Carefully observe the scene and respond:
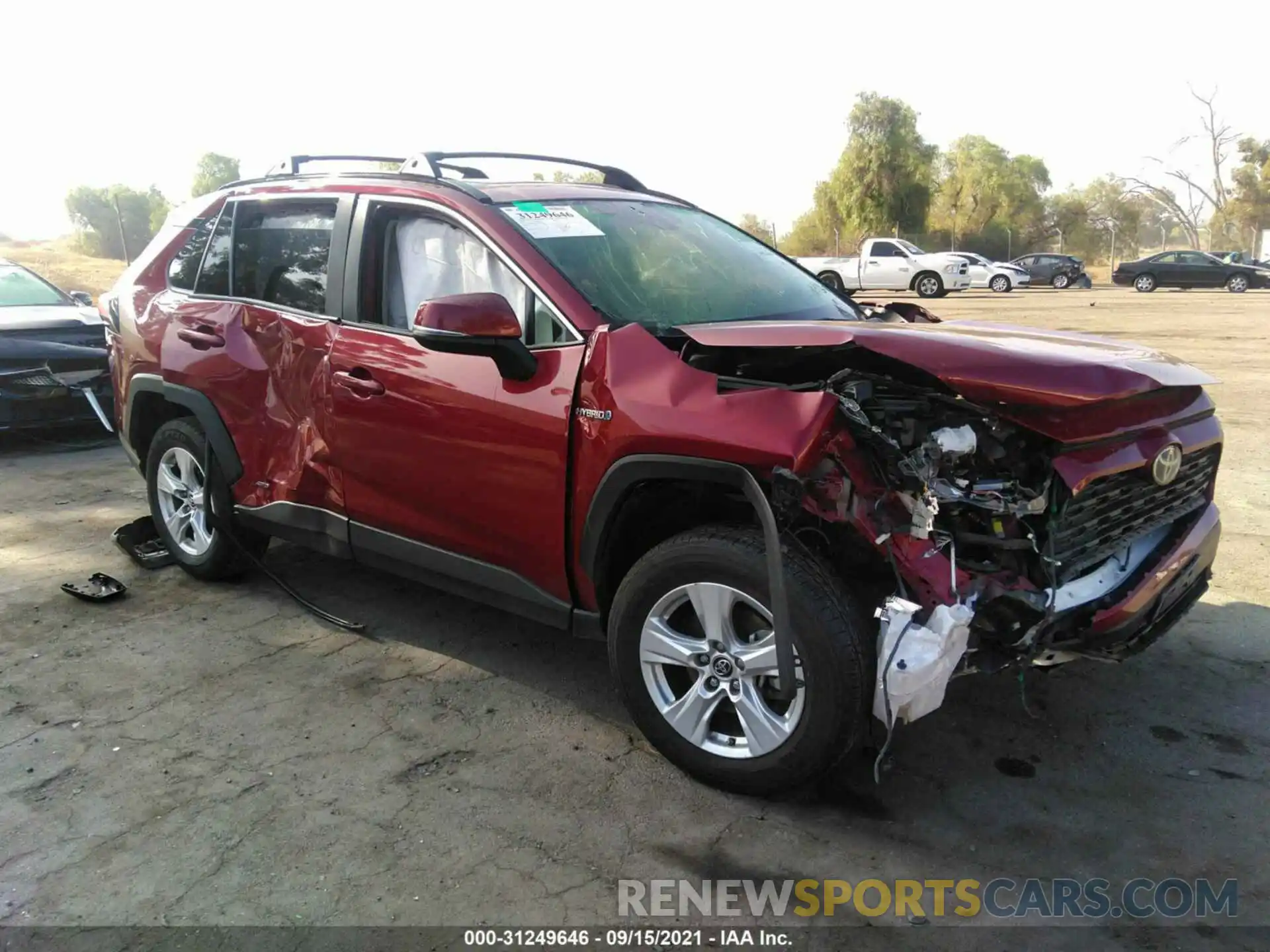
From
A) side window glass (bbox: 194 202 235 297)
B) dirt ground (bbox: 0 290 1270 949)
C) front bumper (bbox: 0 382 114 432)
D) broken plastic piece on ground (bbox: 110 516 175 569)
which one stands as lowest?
dirt ground (bbox: 0 290 1270 949)

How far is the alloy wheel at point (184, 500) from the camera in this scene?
4828mm

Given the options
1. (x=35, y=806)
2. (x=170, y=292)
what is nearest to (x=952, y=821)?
(x=35, y=806)

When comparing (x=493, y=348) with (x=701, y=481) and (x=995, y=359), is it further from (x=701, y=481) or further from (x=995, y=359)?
(x=995, y=359)

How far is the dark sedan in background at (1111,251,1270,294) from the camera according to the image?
31.6 meters

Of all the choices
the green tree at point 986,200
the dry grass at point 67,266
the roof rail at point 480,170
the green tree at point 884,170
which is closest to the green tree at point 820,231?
the green tree at point 884,170

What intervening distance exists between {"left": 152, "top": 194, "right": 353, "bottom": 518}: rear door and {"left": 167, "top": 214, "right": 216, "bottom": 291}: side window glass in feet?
0.11

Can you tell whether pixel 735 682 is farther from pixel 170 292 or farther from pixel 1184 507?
pixel 170 292

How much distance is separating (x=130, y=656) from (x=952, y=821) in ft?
10.7

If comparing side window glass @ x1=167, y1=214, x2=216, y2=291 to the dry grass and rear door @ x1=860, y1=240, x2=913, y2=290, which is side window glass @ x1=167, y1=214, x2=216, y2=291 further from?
rear door @ x1=860, y1=240, x2=913, y2=290

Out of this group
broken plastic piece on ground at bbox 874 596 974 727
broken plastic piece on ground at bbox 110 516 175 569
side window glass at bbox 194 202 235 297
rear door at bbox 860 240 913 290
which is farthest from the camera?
rear door at bbox 860 240 913 290

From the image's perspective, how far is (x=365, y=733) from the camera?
3443 mm

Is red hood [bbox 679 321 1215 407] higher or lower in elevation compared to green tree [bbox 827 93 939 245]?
lower

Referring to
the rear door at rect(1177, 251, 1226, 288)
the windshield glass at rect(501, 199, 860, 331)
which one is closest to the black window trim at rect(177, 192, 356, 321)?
the windshield glass at rect(501, 199, 860, 331)

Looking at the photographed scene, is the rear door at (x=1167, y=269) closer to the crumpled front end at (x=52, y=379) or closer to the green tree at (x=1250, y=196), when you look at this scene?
the green tree at (x=1250, y=196)
